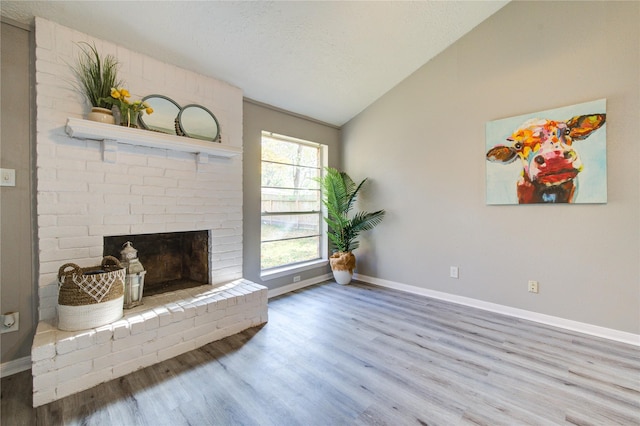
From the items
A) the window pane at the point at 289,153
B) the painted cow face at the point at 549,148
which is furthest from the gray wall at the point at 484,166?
the window pane at the point at 289,153

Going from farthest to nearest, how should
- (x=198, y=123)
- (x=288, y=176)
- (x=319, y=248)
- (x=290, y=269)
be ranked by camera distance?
1. (x=319, y=248)
2. (x=288, y=176)
3. (x=290, y=269)
4. (x=198, y=123)

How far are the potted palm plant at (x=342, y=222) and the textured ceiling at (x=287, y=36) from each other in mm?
1083

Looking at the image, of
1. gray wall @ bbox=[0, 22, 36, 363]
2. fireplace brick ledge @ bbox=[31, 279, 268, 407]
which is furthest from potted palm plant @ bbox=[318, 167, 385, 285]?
gray wall @ bbox=[0, 22, 36, 363]

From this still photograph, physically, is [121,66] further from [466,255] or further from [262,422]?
[466,255]

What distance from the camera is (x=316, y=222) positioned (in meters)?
4.19

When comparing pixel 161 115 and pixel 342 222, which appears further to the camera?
pixel 342 222

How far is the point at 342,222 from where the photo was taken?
374 centimetres

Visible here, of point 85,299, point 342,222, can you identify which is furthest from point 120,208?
point 342,222

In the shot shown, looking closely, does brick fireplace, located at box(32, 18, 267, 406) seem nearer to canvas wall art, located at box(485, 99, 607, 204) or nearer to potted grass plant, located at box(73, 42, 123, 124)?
potted grass plant, located at box(73, 42, 123, 124)

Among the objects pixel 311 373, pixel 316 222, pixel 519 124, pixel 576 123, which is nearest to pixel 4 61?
pixel 311 373

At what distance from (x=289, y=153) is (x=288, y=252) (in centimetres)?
137

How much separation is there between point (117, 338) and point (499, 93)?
13.0 feet

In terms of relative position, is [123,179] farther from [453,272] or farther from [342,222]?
[453,272]

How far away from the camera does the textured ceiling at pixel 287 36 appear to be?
6.66 feet
